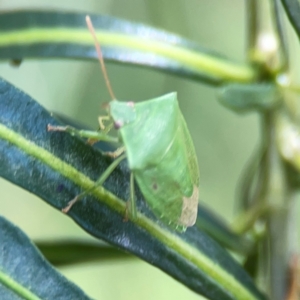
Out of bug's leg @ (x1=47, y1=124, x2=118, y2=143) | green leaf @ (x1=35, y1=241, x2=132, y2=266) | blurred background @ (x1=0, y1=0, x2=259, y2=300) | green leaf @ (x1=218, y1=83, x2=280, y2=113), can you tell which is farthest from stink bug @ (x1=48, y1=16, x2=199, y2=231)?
blurred background @ (x1=0, y1=0, x2=259, y2=300)

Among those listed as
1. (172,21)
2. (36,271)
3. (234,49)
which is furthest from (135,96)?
(36,271)

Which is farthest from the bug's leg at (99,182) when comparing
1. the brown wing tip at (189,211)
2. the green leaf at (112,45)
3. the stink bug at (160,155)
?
the green leaf at (112,45)

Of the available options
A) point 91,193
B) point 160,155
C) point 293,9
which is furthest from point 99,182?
point 293,9

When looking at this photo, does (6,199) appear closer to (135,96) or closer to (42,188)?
(135,96)

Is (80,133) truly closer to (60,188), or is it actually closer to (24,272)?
(60,188)

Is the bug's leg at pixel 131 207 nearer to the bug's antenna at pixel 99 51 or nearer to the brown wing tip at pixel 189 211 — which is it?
the brown wing tip at pixel 189 211

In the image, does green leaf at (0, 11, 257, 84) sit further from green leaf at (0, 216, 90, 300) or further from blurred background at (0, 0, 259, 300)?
blurred background at (0, 0, 259, 300)
